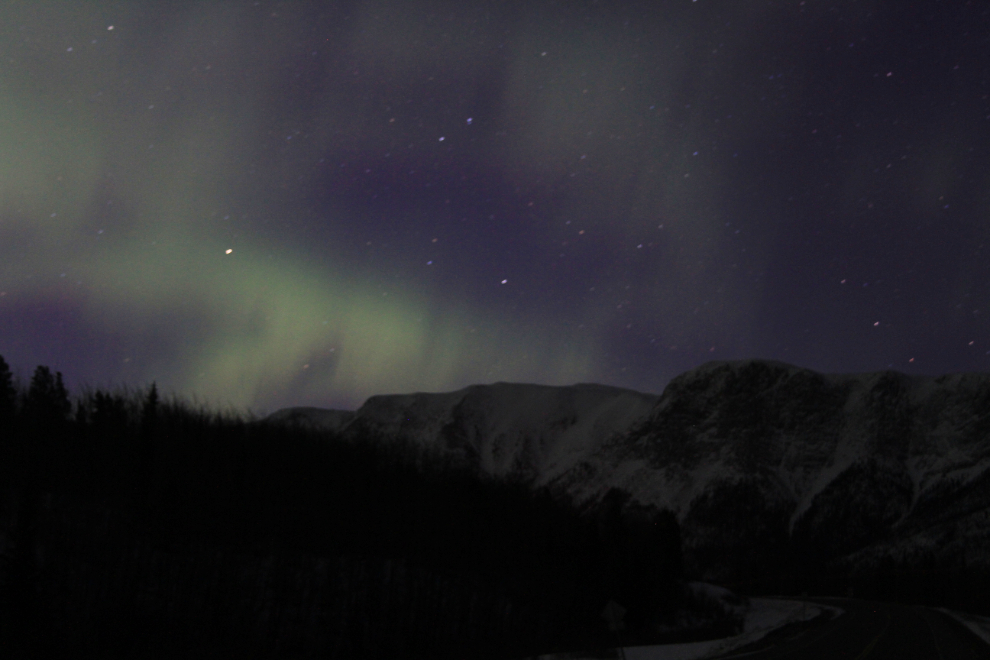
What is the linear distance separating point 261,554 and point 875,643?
197 feet

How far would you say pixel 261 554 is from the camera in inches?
3211

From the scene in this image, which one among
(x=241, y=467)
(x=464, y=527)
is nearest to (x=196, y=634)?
(x=241, y=467)

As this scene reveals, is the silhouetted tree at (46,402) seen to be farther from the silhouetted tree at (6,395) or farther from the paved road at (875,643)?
the paved road at (875,643)

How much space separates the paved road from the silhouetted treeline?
756 inches

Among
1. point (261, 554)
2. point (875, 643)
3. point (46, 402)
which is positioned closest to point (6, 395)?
point (46, 402)

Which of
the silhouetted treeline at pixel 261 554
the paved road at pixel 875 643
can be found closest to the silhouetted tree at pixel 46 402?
the silhouetted treeline at pixel 261 554

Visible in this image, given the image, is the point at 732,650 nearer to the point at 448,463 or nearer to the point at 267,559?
the point at 267,559

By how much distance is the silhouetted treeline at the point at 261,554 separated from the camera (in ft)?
226

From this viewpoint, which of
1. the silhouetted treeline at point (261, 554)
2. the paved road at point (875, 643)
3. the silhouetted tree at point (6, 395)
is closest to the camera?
the paved road at point (875, 643)

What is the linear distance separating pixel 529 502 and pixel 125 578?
83632 millimetres

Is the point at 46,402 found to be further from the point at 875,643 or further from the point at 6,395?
the point at 875,643

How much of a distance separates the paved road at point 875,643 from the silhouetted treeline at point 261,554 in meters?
19.2

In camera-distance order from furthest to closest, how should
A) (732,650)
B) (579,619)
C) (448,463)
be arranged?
1. (448,463)
2. (579,619)
3. (732,650)

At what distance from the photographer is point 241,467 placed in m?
106
